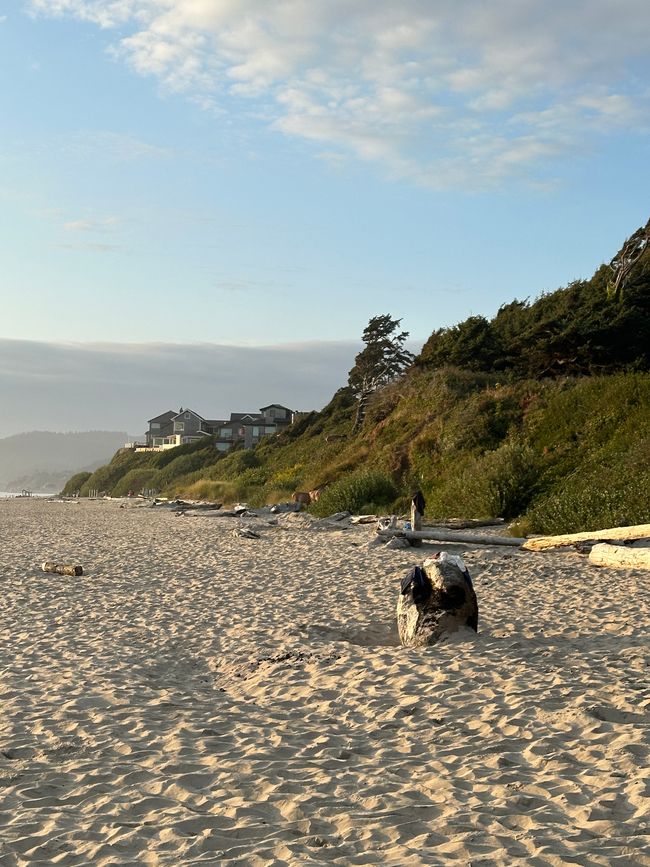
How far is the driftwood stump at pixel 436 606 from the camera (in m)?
9.69

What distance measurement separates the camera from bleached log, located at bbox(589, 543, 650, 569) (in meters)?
14.4

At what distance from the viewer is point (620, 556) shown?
48.8 feet

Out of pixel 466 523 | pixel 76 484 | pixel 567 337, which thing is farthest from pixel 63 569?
pixel 76 484

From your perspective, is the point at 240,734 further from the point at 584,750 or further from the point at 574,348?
the point at 574,348

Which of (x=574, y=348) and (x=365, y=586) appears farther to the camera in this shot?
(x=574, y=348)

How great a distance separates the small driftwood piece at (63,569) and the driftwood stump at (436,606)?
28.8 feet

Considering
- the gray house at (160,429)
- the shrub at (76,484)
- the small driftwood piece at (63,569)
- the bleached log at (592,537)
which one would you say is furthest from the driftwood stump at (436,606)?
the gray house at (160,429)

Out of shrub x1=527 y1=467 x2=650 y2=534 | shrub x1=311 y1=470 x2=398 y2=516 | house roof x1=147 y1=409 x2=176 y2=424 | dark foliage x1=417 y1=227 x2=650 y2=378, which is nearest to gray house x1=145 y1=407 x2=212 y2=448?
house roof x1=147 y1=409 x2=176 y2=424

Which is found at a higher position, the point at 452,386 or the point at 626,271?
the point at 626,271

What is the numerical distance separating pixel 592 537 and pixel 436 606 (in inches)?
301

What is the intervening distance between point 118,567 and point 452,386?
22406mm

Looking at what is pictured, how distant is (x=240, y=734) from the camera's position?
273 inches

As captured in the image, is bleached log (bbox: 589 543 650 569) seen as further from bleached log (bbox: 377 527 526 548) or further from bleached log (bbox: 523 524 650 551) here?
bleached log (bbox: 377 527 526 548)

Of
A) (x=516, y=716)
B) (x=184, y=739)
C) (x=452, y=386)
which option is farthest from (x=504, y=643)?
(x=452, y=386)
